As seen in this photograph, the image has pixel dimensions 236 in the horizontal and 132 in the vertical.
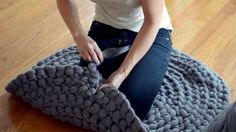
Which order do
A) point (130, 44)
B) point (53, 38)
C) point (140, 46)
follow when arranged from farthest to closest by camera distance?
point (53, 38) < point (130, 44) < point (140, 46)

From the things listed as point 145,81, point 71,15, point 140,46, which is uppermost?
point 71,15

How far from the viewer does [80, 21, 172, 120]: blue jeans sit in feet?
4.10

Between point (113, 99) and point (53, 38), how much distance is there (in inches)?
23.3

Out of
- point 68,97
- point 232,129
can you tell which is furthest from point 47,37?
point 232,129

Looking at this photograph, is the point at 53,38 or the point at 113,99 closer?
the point at 113,99

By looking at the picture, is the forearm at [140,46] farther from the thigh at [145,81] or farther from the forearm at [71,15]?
the forearm at [71,15]

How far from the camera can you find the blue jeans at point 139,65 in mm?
1250

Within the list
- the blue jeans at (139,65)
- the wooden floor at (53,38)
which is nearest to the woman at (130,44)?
the blue jeans at (139,65)

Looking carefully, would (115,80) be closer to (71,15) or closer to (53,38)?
(71,15)

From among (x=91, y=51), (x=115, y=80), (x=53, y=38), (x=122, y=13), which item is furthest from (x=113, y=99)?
(x=53, y=38)

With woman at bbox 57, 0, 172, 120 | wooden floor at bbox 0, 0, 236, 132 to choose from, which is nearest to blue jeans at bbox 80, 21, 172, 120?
woman at bbox 57, 0, 172, 120

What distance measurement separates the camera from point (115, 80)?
1.20 metres

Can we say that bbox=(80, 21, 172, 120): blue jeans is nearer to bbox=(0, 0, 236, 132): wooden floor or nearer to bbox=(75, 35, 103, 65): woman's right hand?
bbox=(75, 35, 103, 65): woman's right hand

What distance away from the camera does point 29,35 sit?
1.70 m
